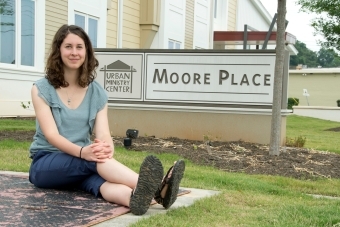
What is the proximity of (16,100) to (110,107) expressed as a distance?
3.62m

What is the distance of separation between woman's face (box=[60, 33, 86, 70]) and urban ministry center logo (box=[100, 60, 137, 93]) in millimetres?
5770

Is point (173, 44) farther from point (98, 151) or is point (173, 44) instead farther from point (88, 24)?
point (98, 151)

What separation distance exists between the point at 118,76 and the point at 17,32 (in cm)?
384

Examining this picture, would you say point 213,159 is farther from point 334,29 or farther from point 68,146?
point 334,29

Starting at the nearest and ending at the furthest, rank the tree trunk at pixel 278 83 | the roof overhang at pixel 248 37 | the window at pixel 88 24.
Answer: the tree trunk at pixel 278 83
the window at pixel 88 24
the roof overhang at pixel 248 37

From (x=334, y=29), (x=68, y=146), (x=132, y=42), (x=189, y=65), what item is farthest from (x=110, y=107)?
(x=334, y=29)

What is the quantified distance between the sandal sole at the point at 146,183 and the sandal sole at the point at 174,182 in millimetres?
117

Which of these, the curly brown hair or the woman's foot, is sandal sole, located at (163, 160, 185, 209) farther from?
the curly brown hair

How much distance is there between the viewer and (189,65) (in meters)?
9.67

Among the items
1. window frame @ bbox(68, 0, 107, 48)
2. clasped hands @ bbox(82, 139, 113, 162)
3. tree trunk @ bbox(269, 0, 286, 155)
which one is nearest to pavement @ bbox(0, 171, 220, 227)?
clasped hands @ bbox(82, 139, 113, 162)

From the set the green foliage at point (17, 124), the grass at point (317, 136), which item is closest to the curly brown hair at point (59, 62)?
the green foliage at point (17, 124)

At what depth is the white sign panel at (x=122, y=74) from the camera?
392 inches

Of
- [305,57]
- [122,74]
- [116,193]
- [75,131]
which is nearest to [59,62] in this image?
[75,131]

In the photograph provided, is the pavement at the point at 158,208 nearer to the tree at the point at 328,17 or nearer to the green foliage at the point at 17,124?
the green foliage at the point at 17,124
